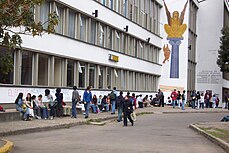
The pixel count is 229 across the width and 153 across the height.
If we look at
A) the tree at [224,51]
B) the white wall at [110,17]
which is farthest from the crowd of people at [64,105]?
the tree at [224,51]

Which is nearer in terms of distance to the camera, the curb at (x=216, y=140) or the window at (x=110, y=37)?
the curb at (x=216, y=140)

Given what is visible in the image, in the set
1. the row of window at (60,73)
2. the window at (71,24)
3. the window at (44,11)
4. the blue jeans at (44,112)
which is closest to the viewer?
the blue jeans at (44,112)

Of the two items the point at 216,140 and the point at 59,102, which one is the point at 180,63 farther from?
the point at 216,140

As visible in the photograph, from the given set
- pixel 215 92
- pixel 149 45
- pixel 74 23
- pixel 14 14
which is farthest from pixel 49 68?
pixel 215 92

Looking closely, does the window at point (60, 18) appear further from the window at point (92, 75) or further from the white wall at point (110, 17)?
the window at point (92, 75)

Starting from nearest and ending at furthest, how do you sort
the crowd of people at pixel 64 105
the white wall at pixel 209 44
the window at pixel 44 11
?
the crowd of people at pixel 64 105
the window at pixel 44 11
the white wall at pixel 209 44

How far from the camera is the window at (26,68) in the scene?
23.8 m

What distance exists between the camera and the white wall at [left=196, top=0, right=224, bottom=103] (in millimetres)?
61625

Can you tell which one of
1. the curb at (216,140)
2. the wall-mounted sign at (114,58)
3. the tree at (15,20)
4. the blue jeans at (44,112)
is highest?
the wall-mounted sign at (114,58)

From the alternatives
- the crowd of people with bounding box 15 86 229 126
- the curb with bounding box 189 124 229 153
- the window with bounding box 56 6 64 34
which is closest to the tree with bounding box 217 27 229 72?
the crowd of people with bounding box 15 86 229 126

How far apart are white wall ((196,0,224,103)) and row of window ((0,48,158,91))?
2253 cm

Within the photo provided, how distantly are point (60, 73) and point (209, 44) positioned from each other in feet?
130

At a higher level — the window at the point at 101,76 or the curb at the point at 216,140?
the window at the point at 101,76

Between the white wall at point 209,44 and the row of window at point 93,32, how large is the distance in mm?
17992
